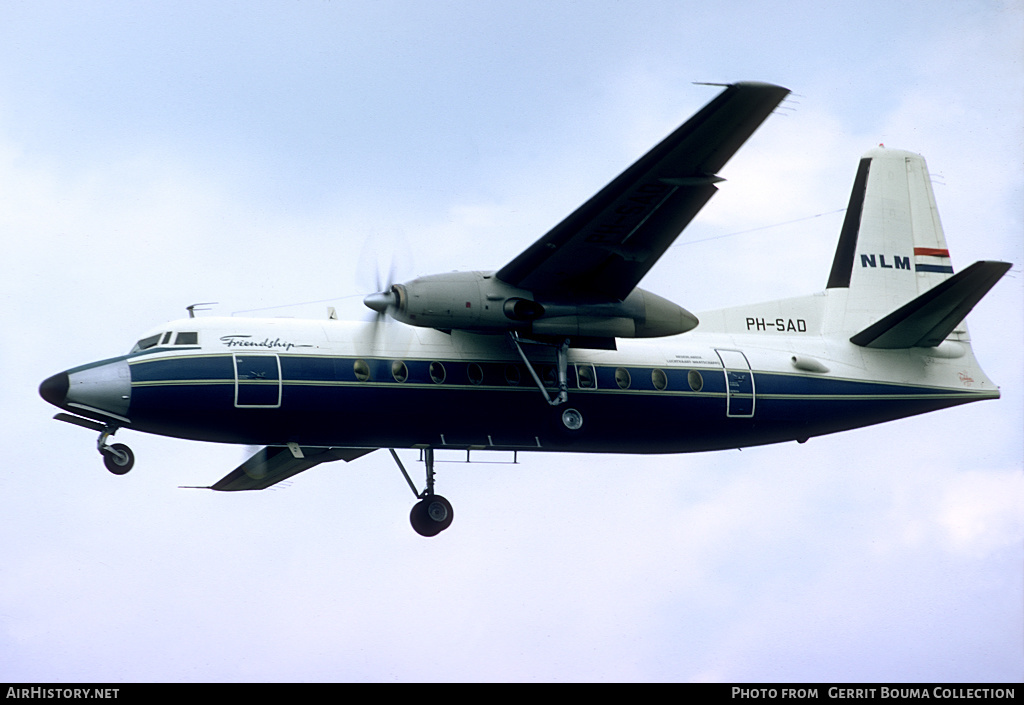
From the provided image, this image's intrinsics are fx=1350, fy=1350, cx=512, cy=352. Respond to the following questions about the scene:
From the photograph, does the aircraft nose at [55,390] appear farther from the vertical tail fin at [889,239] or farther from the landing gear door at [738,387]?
the vertical tail fin at [889,239]

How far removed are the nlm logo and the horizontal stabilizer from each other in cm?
231

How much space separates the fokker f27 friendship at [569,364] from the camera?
65.6 feet

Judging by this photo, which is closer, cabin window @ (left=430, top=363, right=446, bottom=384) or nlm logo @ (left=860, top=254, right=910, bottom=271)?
cabin window @ (left=430, top=363, right=446, bottom=384)

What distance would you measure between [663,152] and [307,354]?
6.27 metres

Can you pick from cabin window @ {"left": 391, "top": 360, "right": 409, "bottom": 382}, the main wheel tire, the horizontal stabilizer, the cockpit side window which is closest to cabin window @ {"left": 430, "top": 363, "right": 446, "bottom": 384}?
cabin window @ {"left": 391, "top": 360, "right": 409, "bottom": 382}

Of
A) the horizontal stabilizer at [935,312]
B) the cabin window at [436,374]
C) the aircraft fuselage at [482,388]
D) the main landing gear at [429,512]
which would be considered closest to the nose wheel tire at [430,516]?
the main landing gear at [429,512]

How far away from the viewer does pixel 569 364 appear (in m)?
22.0

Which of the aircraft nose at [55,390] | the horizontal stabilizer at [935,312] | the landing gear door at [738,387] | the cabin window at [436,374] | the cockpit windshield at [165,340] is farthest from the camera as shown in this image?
the landing gear door at [738,387]

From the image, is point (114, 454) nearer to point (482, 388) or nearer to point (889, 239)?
point (482, 388)

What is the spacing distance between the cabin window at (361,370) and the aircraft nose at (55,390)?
4.25m

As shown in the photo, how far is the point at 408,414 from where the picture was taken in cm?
2106

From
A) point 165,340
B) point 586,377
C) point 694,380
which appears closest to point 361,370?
point 165,340

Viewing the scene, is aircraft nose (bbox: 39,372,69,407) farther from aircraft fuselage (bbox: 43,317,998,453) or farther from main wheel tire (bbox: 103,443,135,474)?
main wheel tire (bbox: 103,443,135,474)

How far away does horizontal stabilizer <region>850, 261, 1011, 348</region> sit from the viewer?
2180cm
